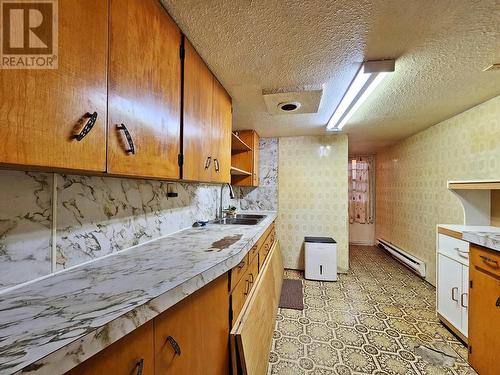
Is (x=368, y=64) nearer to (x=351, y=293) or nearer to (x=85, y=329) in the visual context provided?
(x=85, y=329)

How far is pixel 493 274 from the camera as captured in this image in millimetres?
1455

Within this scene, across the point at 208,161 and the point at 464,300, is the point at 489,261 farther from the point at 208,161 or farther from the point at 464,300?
the point at 208,161

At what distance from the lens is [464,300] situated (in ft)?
5.78

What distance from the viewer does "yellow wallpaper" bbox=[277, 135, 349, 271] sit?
355 cm

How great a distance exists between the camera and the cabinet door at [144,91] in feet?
2.55

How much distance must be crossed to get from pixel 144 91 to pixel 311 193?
3189 mm

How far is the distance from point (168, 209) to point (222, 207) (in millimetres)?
1303

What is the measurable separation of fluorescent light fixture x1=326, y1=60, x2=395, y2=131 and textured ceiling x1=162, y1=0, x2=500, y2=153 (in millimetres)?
51

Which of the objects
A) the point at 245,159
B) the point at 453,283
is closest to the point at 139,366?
the point at 453,283

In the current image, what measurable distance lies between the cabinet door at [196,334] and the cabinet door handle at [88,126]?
2.06ft

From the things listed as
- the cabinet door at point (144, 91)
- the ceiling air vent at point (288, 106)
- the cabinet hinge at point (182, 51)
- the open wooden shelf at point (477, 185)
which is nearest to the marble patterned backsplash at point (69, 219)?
the cabinet door at point (144, 91)

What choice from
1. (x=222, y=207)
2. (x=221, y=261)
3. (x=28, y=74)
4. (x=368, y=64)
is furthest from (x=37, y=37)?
(x=222, y=207)

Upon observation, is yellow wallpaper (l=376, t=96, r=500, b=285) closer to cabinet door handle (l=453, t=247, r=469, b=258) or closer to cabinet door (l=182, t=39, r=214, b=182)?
cabinet door handle (l=453, t=247, r=469, b=258)

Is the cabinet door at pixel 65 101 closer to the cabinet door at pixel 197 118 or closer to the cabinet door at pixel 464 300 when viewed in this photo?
the cabinet door at pixel 197 118
